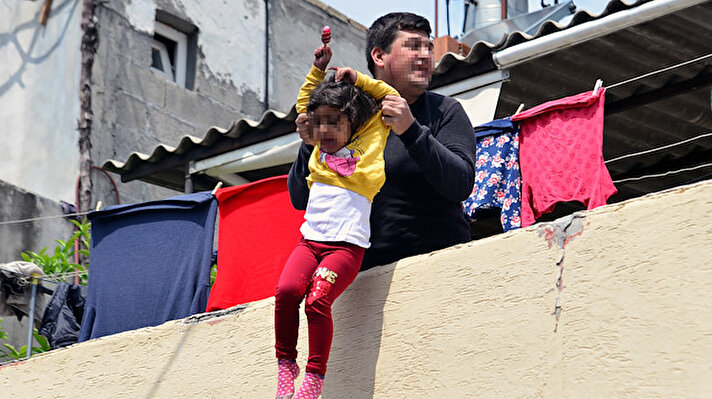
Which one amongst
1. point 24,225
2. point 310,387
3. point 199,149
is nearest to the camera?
point 310,387

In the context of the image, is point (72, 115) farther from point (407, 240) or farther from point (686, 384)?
point (686, 384)

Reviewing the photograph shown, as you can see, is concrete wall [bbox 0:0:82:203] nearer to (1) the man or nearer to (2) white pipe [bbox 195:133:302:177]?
(2) white pipe [bbox 195:133:302:177]

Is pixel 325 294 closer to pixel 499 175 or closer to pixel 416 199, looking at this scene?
pixel 416 199

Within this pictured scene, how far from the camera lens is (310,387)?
3.28 meters

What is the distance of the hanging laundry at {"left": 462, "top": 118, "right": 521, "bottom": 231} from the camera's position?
234 inches

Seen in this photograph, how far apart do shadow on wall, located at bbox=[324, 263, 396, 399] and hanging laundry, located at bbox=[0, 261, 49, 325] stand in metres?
4.12

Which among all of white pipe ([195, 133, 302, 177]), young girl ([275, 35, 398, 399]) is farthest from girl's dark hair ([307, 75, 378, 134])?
white pipe ([195, 133, 302, 177])

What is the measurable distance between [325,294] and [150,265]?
116 inches

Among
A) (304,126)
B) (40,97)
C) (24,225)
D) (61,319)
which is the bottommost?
(304,126)

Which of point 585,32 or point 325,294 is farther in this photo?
point 585,32

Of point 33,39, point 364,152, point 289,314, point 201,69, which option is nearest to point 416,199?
point 364,152

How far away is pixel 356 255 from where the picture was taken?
348cm

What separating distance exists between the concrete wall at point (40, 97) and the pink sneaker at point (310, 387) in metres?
7.96

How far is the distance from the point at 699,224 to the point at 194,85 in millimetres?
9764
